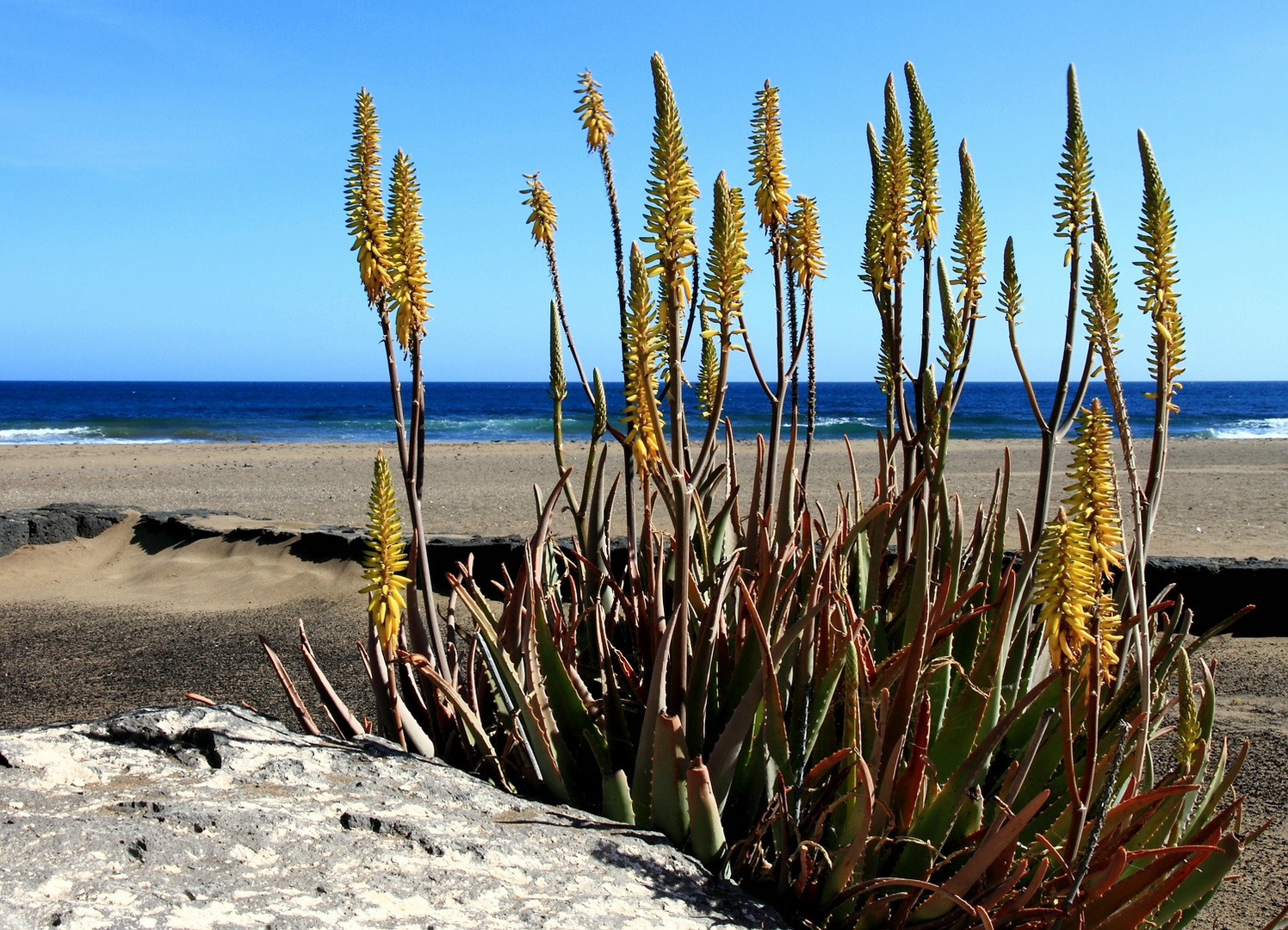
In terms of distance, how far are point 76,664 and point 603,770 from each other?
3.97 m

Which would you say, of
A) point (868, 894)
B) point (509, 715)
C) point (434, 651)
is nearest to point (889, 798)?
point (868, 894)

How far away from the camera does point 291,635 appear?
543 cm

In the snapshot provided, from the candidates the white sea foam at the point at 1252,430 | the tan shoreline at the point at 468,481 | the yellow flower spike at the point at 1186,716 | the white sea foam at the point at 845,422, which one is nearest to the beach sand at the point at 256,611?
the tan shoreline at the point at 468,481

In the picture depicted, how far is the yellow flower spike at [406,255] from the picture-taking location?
6.63ft

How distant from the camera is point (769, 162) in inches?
90.8

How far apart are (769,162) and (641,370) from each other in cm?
84

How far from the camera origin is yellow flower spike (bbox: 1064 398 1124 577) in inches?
63.1

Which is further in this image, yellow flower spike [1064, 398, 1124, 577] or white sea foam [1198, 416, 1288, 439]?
white sea foam [1198, 416, 1288, 439]

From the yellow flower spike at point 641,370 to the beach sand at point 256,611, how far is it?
1.90 m

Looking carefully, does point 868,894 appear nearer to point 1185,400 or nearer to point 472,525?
point 472,525

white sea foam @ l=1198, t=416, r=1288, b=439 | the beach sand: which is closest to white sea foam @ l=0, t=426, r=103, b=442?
the beach sand

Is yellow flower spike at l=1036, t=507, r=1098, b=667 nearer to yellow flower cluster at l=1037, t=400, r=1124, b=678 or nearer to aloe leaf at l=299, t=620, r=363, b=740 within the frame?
yellow flower cluster at l=1037, t=400, r=1124, b=678

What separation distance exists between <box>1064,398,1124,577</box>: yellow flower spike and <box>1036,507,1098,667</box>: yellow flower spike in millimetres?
24

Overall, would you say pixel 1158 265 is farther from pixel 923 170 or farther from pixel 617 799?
pixel 617 799
